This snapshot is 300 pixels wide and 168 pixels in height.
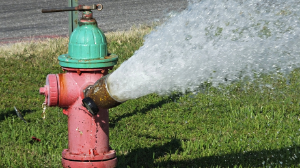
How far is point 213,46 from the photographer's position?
Result: 81.2 inches

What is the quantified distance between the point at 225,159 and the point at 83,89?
1366 mm

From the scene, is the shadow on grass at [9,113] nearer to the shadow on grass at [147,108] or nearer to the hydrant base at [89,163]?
the shadow on grass at [147,108]

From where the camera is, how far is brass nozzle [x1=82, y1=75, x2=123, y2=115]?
2195 mm

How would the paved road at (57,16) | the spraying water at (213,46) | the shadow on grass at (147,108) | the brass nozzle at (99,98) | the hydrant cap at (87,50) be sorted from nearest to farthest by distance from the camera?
the spraying water at (213,46)
the brass nozzle at (99,98)
the hydrant cap at (87,50)
the shadow on grass at (147,108)
the paved road at (57,16)

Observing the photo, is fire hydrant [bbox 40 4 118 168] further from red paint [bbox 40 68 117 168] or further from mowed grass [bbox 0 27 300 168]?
mowed grass [bbox 0 27 300 168]

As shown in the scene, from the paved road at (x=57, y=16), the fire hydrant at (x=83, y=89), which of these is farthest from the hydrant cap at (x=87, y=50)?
the paved road at (x=57, y=16)

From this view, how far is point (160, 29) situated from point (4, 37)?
931cm

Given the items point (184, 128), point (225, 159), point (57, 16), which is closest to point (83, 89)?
point (225, 159)

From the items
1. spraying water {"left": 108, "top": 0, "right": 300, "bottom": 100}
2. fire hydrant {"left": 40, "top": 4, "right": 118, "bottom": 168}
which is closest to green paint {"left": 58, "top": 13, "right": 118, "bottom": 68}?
fire hydrant {"left": 40, "top": 4, "right": 118, "bottom": 168}

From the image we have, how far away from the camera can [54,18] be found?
1345cm

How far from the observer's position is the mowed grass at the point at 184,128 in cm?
334

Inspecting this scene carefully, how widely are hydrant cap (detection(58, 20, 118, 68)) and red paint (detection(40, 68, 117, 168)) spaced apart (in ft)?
0.15

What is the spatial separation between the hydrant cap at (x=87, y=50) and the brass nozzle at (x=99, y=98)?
0.53ft

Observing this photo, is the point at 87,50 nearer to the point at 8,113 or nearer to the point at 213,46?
the point at 213,46
